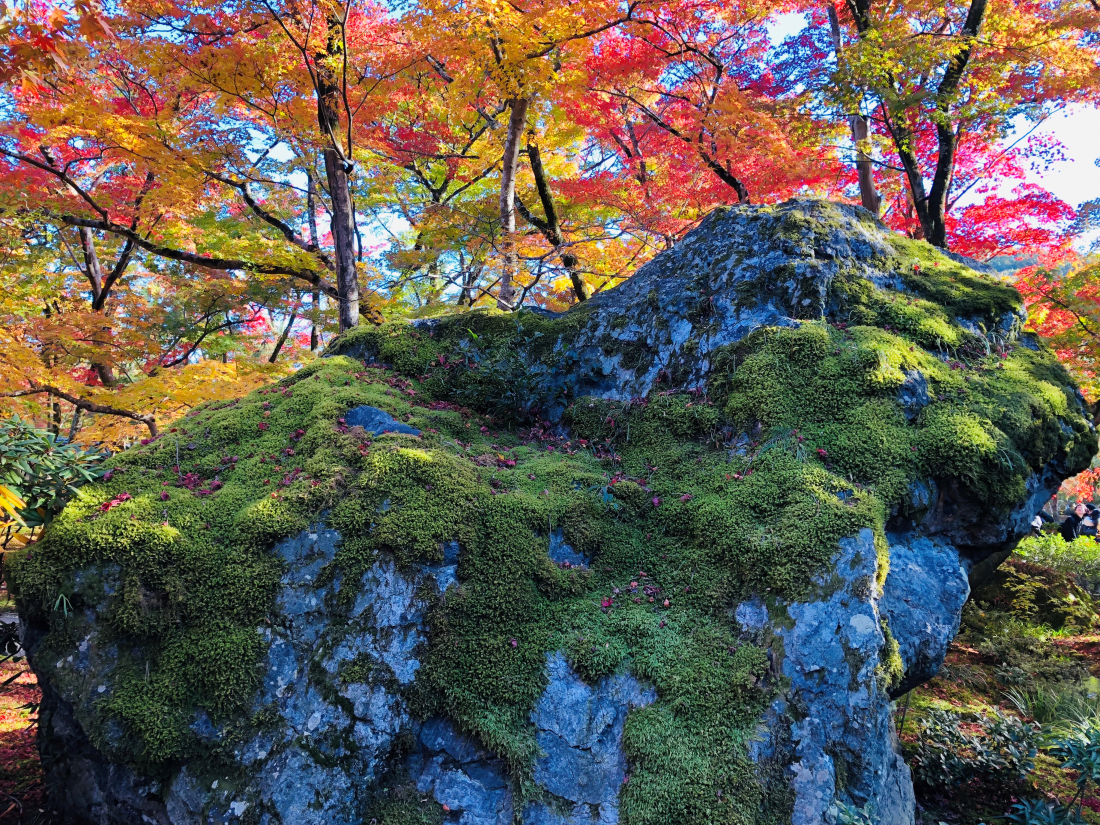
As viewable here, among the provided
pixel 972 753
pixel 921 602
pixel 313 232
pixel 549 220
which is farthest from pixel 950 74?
pixel 313 232

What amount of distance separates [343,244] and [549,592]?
6.93 m

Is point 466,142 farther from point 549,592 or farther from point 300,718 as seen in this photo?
point 300,718

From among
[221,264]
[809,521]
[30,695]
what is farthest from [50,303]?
[809,521]

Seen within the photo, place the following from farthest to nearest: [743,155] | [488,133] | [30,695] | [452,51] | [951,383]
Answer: [488,133]
[743,155]
[452,51]
[30,695]
[951,383]

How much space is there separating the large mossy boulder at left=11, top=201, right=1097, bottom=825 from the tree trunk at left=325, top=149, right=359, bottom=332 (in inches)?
139

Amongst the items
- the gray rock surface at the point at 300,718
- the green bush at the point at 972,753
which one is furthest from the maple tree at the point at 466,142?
the green bush at the point at 972,753

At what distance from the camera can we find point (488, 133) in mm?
11742

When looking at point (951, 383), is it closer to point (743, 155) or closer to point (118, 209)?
point (743, 155)

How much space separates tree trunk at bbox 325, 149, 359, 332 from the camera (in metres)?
8.41

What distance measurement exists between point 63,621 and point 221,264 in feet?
24.8

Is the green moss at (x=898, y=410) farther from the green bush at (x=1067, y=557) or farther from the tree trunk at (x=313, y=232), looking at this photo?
the tree trunk at (x=313, y=232)

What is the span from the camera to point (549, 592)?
12.8ft

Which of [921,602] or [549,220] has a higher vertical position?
[549,220]

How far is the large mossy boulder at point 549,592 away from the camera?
3.10m
